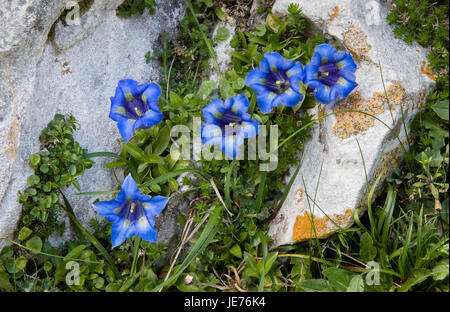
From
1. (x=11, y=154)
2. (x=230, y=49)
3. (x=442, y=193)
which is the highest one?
(x=230, y=49)

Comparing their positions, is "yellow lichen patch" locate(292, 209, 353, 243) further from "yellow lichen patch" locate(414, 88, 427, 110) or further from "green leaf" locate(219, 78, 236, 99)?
"green leaf" locate(219, 78, 236, 99)

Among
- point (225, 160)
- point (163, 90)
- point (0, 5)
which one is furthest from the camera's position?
point (163, 90)

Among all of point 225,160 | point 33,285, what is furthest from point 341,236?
point 33,285

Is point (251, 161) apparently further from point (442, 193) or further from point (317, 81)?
point (442, 193)

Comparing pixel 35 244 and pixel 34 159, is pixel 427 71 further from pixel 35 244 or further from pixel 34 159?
pixel 35 244

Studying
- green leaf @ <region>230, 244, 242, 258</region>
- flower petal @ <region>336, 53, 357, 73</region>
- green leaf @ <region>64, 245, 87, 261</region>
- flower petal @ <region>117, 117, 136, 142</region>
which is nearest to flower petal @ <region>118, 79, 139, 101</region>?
flower petal @ <region>117, 117, 136, 142</region>

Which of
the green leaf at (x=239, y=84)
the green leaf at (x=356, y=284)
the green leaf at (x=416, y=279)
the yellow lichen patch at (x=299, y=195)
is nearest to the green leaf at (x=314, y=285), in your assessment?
the green leaf at (x=356, y=284)

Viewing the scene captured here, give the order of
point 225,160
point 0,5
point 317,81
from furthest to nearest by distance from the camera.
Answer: point 225,160 < point 317,81 < point 0,5
